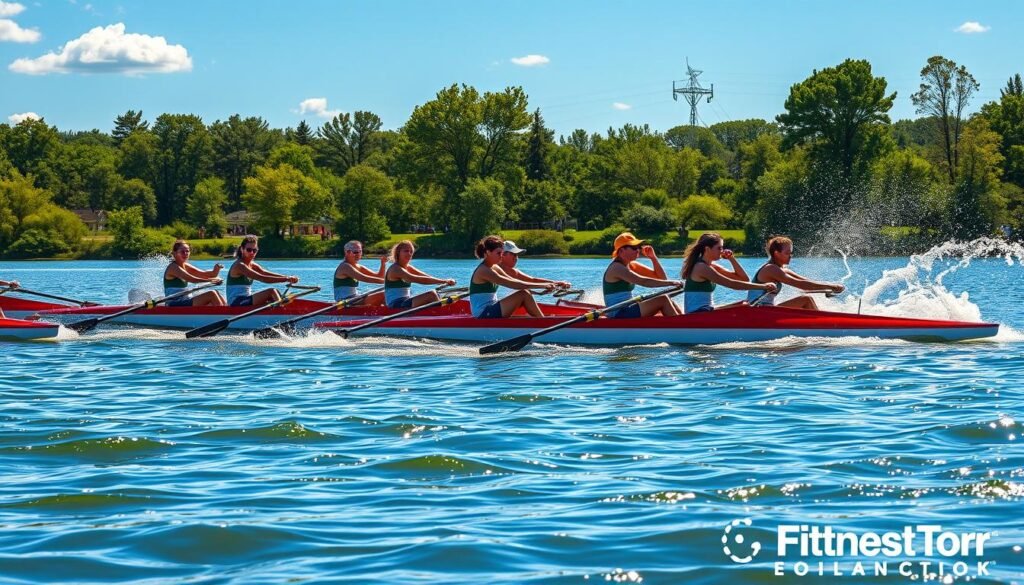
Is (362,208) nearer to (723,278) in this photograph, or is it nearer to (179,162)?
(179,162)

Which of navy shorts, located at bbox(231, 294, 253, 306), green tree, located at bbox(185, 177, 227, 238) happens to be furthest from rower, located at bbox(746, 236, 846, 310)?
green tree, located at bbox(185, 177, 227, 238)

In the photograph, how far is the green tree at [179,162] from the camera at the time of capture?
122m

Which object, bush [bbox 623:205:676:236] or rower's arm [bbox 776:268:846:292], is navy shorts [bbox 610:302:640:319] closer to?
rower's arm [bbox 776:268:846:292]

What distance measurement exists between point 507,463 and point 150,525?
107 inches

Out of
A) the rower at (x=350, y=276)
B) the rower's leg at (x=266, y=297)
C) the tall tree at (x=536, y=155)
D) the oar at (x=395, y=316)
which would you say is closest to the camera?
the oar at (x=395, y=316)

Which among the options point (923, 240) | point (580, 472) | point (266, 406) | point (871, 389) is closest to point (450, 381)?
point (266, 406)

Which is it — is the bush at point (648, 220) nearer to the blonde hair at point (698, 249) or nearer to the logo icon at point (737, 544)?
the blonde hair at point (698, 249)

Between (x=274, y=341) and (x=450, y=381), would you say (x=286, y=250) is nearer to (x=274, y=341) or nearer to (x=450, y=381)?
(x=274, y=341)

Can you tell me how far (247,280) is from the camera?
21.3m

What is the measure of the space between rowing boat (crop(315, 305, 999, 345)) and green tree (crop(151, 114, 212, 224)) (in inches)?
4277

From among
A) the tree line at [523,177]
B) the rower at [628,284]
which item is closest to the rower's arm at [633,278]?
the rower at [628,284]

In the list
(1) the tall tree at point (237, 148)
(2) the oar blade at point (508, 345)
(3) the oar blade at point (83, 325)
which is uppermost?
(1) the tall tree at point (237, 148)

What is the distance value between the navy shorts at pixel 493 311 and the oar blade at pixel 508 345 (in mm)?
800

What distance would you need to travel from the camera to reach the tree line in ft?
235
